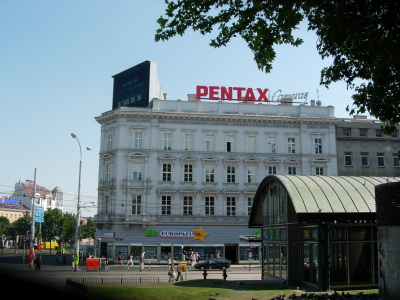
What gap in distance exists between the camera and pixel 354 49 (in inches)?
525

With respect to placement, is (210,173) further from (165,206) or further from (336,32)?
(336,32)

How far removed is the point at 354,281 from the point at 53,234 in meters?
102

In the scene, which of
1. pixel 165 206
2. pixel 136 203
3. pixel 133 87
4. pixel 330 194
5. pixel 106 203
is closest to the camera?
pixel 330 194

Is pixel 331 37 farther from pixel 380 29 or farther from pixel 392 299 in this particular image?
pixel 392 299

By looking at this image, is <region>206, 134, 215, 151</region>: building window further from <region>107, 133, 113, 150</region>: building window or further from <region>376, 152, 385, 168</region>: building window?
<region>376, 152, 385, 168</region>: building window

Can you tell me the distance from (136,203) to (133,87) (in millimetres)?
17315

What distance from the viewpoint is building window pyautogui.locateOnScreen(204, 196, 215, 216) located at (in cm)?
5600

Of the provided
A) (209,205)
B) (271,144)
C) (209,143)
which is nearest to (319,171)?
(271,144)

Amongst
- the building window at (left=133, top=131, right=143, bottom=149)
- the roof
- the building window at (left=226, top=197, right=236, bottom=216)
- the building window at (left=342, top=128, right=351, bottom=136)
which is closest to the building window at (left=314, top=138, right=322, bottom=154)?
the building window at (left=342, top=128, right=351, bottom=136)

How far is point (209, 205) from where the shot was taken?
184 feet

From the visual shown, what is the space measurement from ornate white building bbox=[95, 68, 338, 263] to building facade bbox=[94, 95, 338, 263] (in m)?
0.12

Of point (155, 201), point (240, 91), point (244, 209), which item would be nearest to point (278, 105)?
point (240, 91)

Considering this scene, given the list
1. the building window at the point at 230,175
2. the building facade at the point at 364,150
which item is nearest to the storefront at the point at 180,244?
the building window at the point at 230,175

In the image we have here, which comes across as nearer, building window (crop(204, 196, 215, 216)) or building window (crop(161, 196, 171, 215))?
building window (crop(161, 196, 171, 215))
